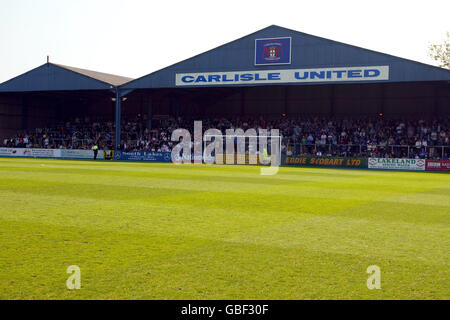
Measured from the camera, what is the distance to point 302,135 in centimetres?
4672

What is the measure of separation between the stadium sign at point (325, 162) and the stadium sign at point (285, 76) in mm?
6516

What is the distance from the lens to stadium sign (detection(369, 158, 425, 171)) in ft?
121

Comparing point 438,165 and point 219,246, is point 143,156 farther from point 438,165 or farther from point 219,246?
point 219,246

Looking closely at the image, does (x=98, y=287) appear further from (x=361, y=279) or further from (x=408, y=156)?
(x=408, y=156)

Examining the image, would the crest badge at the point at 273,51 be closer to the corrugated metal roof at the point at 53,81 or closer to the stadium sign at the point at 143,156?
the stadium sign at the point at 143,156

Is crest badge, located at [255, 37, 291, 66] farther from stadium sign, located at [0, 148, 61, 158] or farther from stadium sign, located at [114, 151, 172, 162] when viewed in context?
stadium sign, located at [0, 148, 61, 158]

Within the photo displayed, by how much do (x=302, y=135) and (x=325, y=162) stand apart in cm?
735

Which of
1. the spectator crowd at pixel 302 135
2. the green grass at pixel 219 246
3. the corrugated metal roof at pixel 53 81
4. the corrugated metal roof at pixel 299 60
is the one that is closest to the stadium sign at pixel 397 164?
the spectator crowd at pixel 302 135

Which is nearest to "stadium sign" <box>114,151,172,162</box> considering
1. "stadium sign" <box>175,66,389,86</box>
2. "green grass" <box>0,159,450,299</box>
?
"stadium sign" <box>175,66,389,86</box>

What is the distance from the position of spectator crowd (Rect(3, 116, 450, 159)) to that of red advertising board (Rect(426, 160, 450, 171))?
1325mm

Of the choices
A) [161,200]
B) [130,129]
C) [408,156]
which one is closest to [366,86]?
[408,156]

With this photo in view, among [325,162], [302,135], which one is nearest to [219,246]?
[325,162]

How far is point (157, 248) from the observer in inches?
314
